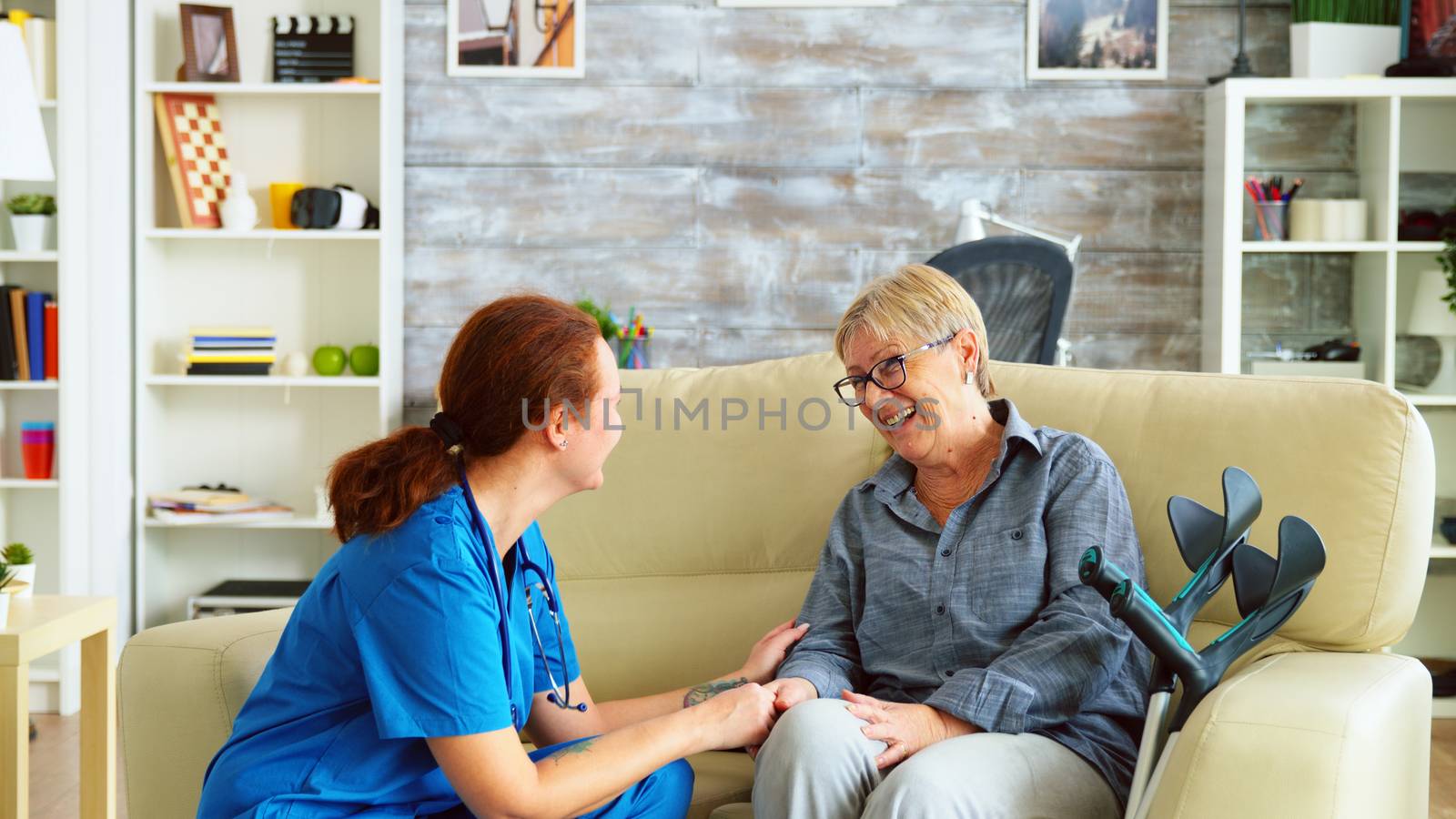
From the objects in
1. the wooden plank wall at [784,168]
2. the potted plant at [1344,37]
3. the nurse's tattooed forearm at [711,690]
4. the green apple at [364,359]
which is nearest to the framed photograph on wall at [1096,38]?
the wooden plank wall at [784,168]

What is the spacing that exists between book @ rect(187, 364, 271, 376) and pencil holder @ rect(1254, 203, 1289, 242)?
2983mm

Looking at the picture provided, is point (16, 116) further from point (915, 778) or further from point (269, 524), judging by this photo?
point (915, 778)

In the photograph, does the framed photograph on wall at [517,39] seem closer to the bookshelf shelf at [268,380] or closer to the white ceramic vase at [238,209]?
the white ceramic vase at [238,209]

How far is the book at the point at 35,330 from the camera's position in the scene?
3.39m

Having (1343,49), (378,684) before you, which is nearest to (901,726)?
(378,684)

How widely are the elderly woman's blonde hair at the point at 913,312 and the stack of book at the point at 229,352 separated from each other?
248cm

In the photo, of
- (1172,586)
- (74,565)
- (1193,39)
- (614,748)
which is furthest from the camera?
(1193,39)

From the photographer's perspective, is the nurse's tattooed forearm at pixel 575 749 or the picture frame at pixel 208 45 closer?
the nurse's tattooed forearm at pixel 575 749

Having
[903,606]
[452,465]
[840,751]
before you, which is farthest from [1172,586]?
[452,465]

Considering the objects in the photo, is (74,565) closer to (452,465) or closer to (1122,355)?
(452,465)

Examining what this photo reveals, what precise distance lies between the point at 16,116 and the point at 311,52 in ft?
4.94

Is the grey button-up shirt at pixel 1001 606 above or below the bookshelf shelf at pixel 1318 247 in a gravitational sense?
below

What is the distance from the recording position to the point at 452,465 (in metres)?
1.38

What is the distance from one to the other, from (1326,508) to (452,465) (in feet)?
3.82
